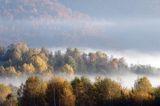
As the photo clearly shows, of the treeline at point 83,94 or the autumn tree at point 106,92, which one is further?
the autumn tree at point 106,92

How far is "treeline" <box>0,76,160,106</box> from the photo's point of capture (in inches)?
3403

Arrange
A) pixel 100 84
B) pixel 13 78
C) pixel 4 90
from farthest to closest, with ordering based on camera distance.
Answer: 1. pixel 13 78
2. pixel 4 90
3. pixel 100 84

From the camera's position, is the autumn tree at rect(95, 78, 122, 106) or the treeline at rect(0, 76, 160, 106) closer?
the treeline at rect(0, 76, 160, 106)

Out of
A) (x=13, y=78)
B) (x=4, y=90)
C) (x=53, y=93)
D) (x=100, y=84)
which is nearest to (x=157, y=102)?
(x=100, y=84)

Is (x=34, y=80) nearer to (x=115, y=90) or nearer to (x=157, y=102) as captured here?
(x=115, y=90)

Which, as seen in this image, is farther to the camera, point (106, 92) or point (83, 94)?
point (83, 94)

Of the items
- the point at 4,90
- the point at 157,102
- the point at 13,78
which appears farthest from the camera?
the point at 13,78

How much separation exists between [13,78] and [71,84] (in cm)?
10155

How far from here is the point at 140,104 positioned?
280 feet

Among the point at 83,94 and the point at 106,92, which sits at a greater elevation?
the point at 106,92

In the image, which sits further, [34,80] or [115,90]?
[34,80]

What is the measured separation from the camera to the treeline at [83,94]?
86.4 meters

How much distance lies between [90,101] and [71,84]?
5428 mm

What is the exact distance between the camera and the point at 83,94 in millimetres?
90062
